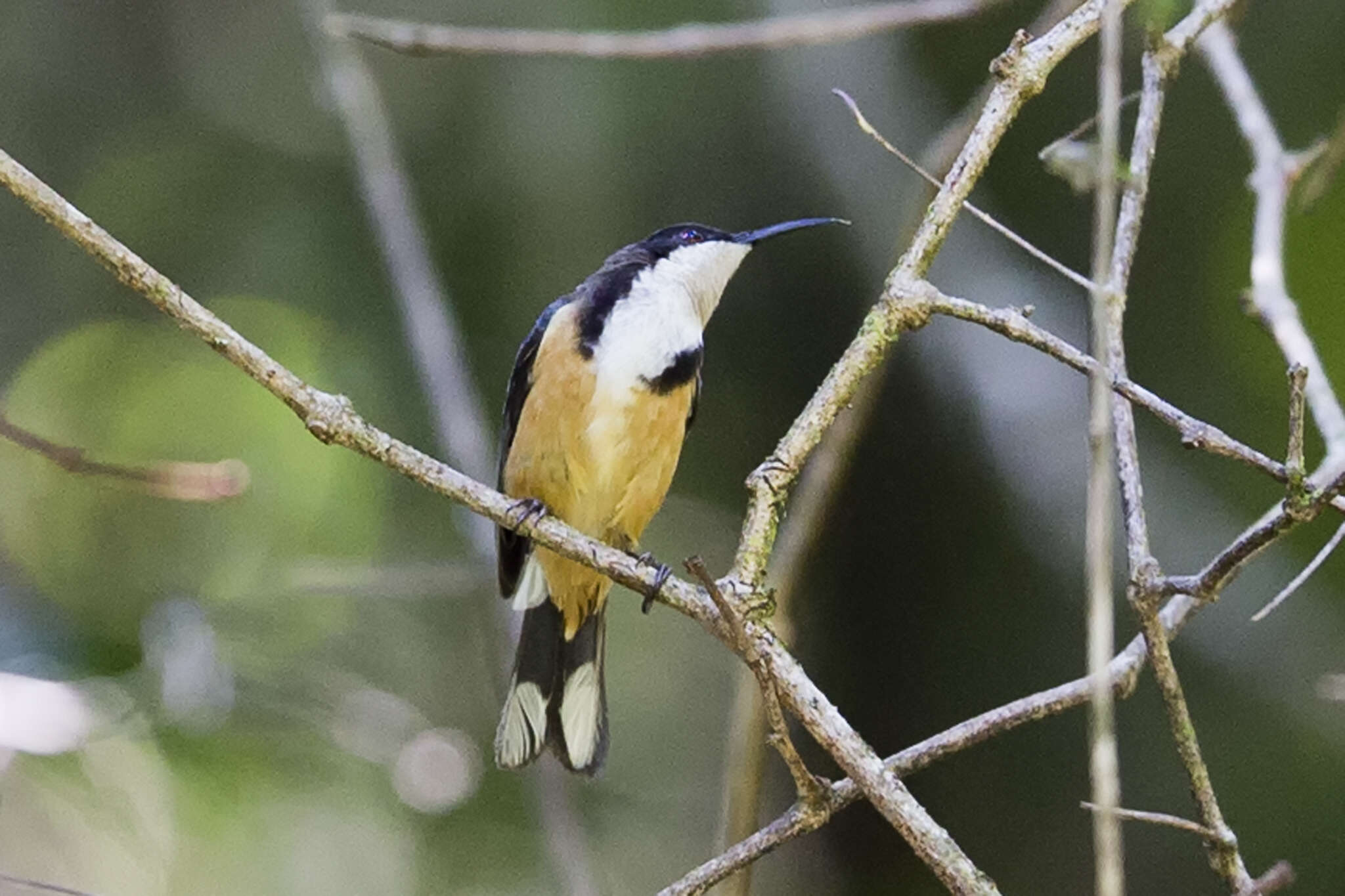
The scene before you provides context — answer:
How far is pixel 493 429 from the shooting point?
545 centimetres

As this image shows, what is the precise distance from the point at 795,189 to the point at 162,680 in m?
2.79

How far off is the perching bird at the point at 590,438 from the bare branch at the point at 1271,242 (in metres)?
0.96

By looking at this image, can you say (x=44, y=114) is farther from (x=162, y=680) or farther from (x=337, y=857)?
(x=337, y=857)

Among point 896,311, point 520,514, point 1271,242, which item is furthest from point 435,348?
point 1271,242

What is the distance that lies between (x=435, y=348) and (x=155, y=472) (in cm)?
132

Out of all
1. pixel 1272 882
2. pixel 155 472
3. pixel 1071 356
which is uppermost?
pixel 155 472

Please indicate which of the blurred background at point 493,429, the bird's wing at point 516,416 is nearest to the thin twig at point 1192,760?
the bird's wing at point 516,416

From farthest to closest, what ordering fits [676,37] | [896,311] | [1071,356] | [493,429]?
1. [493,429]
2. [676,37]
3. [896,311]
4. [1071,356]

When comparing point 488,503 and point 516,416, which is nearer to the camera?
point 488,503

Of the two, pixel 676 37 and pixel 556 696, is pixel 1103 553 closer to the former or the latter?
pixel 676 37

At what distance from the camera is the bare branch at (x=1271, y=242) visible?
2.22m

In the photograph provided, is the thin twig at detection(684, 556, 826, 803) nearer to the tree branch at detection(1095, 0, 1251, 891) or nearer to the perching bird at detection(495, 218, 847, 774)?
the tree branch at detection(1095, 0, 1251, 891)

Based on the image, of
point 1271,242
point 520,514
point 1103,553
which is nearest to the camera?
point 1103,553

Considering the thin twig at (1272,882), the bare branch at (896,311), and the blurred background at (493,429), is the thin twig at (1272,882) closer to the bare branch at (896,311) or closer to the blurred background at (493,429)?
the bare branch at (896,311)
